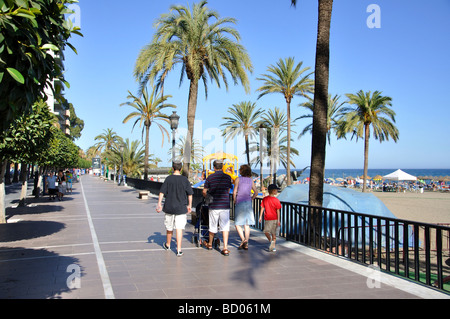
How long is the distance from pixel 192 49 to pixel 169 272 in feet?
42.1

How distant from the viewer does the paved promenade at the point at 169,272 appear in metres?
4.92

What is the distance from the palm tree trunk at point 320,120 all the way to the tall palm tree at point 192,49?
829cm

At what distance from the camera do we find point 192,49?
16.9 metres

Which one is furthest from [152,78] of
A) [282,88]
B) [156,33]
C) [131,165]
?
[131,165]

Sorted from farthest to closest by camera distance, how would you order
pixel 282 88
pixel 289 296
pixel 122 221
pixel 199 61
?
1. pixel 282 88
2. pixel 199 61
3. pixel 122 221
4. pixel 289 296

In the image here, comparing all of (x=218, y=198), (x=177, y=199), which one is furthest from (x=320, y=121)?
(x=177, y=199)

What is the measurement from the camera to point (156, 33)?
Answer: 17.5 meters

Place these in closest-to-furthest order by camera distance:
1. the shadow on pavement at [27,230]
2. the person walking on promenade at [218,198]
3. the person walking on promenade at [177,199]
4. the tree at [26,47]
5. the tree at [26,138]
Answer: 1. the tree at [26,47]
2. the person walking on promenade at [177,199]
3. the person walking on promenade at [218,198]
4. the shadow on pavement at [27,230]
5. the tree at [26,138]

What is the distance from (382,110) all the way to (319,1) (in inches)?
1131

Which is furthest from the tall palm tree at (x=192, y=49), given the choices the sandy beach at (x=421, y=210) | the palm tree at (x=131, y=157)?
the palm tree at (x=131, y=157)

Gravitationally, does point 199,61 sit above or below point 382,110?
below

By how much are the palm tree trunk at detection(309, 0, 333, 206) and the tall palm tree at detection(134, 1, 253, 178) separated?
829 cm

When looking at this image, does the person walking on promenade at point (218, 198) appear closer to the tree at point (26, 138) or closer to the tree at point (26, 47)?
the tree at point (26, 47)
